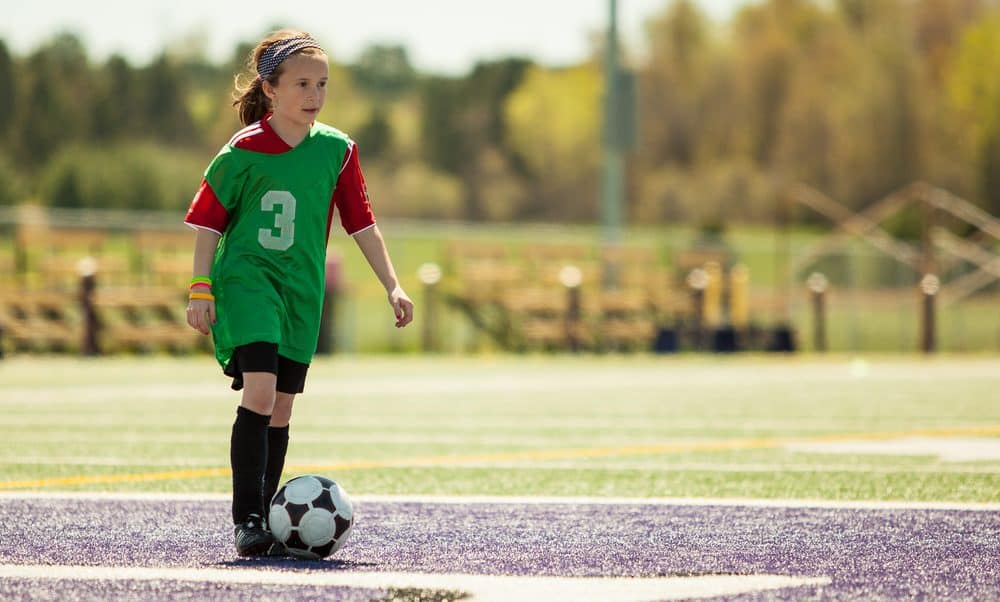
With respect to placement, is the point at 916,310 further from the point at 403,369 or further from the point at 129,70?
the point at 129,70

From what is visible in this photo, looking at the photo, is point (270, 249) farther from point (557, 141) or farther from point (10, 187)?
point (557, 141)

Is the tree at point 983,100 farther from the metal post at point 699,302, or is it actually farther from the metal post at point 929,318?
the metal post at point 699,302

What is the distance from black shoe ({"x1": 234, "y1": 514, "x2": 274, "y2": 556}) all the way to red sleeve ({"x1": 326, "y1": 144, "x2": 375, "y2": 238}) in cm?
99

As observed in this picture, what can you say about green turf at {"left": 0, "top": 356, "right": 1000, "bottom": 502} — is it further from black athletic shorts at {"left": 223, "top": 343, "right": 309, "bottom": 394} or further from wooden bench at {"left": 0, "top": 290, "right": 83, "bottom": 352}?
black athletic shorts at {"left": 223, "top": 343, "right": 309, "bottom": 394}

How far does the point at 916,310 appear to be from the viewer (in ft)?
114

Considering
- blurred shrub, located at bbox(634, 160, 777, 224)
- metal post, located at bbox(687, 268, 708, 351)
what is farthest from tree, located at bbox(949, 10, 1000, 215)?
metal post, located at bbox(687, 268, 708, 351)

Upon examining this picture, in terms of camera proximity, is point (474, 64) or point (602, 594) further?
point (474, 64)

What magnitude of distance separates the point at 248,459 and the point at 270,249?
625 mm

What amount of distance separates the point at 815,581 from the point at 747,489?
8.07ft

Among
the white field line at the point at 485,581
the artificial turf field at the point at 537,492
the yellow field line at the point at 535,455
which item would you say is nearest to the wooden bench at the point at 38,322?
the artificial turf field at the point at 537,492

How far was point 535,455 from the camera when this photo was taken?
337 inches

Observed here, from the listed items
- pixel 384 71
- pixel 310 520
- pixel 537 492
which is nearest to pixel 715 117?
pixel 384 71

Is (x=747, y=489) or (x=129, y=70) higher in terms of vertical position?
(x=129, y=70)

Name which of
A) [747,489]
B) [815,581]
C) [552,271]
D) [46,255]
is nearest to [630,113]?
[552,271]
